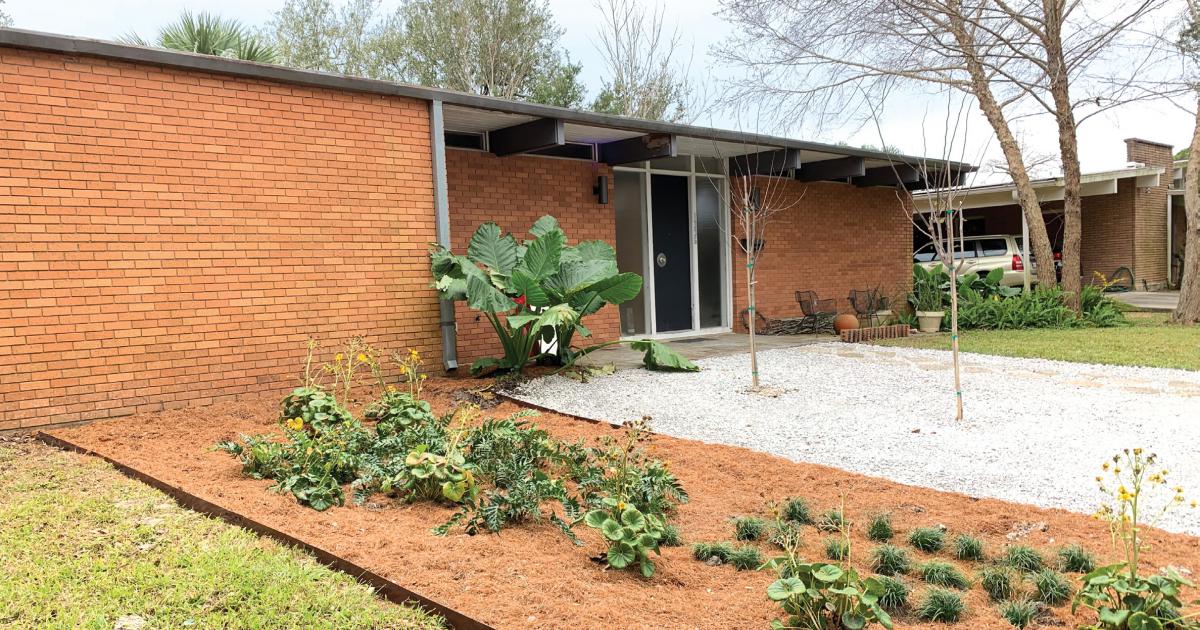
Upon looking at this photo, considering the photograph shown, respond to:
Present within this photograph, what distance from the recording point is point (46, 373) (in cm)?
568

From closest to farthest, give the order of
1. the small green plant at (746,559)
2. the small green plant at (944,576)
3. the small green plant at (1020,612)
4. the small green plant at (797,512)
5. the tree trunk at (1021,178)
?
the small green plant at (1020,612) < the small green plant at (944,576) < the small green plant at (746,559) < the small green plant at (797,512) < the tree trunk at (1021,178)

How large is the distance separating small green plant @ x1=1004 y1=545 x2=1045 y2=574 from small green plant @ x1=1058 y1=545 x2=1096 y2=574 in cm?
8

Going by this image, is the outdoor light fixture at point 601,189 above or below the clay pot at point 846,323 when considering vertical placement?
above

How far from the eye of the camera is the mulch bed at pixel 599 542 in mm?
2875

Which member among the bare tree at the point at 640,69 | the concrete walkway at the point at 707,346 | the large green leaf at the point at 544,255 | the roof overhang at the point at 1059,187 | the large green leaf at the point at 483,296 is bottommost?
the concrete walkway at the point at 707,346

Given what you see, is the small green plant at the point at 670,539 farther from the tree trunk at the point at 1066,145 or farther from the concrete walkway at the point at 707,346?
the tree trunk at the point at 1066,145

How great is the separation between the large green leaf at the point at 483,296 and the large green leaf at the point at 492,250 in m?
0.60

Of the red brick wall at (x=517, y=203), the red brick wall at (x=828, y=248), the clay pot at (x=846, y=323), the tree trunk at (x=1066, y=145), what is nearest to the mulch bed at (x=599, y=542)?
the red brick wall at (x=517, y=203)

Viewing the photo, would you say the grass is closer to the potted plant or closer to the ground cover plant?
the ground cover plant

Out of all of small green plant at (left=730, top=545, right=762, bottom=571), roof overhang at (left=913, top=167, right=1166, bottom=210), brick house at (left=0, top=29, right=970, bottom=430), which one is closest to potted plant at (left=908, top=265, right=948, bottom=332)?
roof overhang at (left=913, top=167, right=1166, bottom=210)

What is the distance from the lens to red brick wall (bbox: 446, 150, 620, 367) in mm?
9109

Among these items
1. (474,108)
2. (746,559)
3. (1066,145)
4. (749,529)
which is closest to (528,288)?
(474,108)

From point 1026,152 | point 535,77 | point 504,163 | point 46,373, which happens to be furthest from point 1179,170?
point 46,373

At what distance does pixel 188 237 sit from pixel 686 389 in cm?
443
